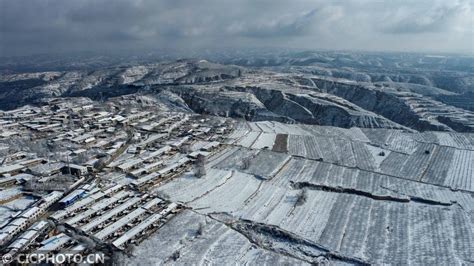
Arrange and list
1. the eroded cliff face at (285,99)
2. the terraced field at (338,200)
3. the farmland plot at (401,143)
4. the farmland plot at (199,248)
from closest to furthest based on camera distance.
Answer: the farmland plot at (199,248) → the terraced field at (338,200) → the farmland plot at (401,143) → the eroded cliff face at (285,99)

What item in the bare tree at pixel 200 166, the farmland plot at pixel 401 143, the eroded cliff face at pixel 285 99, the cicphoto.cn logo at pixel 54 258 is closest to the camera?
the cicphoto.cn logo at pixel 54 258

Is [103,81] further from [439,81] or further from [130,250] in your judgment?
[439,81]

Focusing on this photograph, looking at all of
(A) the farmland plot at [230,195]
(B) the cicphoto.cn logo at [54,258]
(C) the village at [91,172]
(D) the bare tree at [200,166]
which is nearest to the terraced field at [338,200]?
(A) the farmland plot at [230,195]

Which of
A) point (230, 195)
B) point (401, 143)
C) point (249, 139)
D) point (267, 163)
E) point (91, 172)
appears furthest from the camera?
point (249, 139)

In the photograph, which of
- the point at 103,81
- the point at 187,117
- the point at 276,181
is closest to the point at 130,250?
the point at 276,181

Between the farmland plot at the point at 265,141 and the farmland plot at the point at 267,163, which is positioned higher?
the farmland plot at the point at 265,141

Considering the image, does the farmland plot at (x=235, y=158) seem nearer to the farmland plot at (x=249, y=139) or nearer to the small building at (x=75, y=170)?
the farmland plot at (x=249, y=139)

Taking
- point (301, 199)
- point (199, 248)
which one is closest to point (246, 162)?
point (301, 199)

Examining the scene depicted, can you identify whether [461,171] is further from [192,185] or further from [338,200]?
[192,185]

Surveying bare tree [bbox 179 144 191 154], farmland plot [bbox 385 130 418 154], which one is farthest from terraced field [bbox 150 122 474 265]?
bare tree [bbox 179 144 191 154]
